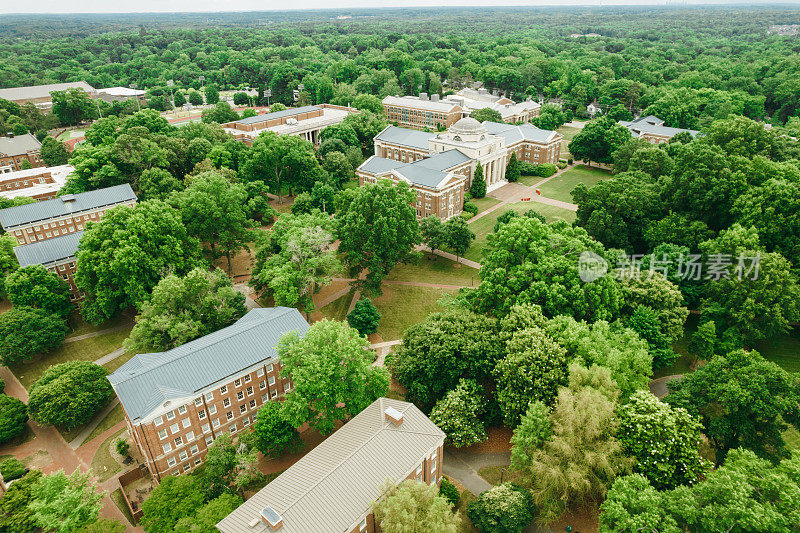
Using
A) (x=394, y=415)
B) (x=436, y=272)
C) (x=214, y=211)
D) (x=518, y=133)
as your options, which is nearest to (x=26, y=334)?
(x=214, y=211)

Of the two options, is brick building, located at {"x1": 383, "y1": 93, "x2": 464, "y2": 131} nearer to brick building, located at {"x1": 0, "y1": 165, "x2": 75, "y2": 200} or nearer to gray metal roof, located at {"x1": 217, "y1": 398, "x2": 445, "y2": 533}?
brick building, located at {"x1": 0, "y1": 165, "x2": 75, "y2": 200}

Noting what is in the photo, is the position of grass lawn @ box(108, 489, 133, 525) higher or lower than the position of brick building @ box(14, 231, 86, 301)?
lower

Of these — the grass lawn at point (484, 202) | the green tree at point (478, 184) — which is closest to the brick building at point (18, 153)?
the green tree at point (478, 184)

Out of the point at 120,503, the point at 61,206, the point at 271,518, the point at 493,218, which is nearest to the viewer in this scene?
the point at 271,518

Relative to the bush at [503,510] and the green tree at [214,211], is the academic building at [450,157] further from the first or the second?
the bush at [503,510]

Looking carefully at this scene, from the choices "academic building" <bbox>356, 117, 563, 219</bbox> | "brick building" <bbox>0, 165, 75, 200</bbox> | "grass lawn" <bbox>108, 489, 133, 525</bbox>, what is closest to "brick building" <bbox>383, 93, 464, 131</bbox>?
"academic building" <bbox>356, 117, 563, 219</bbox>

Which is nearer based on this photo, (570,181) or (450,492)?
(450,492)

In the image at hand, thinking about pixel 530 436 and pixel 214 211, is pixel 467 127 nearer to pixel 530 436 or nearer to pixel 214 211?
pixel 214 211
